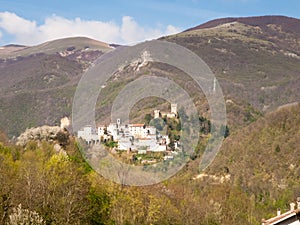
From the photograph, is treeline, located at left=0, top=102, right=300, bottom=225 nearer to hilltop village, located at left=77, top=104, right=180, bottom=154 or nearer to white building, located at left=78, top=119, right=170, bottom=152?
hilltop village, located at left=77, top=104, right=180, bottom=154

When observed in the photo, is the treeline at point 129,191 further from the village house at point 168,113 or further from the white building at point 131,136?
the village house at point 168,113

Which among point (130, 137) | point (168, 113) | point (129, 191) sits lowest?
point (130, 137)

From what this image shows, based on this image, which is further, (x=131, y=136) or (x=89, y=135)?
(x=131, y=136)

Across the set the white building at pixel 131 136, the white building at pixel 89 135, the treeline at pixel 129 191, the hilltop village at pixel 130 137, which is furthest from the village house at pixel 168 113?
the white building at pixel 89 135

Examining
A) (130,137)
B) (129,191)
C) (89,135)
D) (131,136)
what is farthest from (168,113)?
(129,191)

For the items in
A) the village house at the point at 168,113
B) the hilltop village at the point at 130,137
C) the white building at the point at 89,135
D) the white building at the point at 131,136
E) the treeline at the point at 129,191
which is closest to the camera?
the treeline at the point at 129,191

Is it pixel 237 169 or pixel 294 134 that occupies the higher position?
pixel 294 134

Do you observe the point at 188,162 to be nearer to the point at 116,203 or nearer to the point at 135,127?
the point at 135,127

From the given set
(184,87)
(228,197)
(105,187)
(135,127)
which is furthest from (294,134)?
(105,187)

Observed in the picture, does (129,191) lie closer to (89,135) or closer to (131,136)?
(89,135)
